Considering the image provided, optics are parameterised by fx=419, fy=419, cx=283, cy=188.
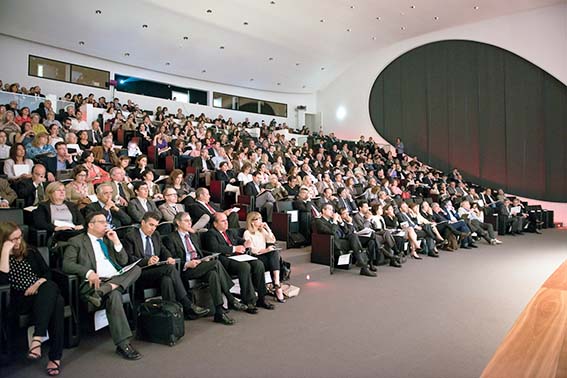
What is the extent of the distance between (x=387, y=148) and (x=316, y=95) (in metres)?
4.16

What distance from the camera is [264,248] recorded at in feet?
13.6

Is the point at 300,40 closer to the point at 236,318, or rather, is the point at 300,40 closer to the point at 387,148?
the point at 387,148

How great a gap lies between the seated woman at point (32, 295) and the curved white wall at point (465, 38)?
1272 cm

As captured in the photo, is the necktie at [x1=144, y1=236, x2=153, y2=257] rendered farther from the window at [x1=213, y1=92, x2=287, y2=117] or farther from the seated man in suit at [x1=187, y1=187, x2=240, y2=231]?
the window at [x1=213, y1=92, x2=287, y2=117]

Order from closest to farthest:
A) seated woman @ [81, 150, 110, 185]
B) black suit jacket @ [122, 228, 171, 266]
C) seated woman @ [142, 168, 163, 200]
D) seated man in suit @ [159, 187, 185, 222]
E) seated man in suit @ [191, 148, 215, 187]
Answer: black suit jacket @ [122, 228, 171, 266], seated man in suit @ [159, 187, 185, 222], seated woman @ [81, 150, 110, 185], seated woman @ [142, 168, 163, 200], seated man in suit @ [191, 148, 215, 187]

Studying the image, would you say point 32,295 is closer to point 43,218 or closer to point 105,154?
point 43,218

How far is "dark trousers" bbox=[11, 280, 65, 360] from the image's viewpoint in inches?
93.4

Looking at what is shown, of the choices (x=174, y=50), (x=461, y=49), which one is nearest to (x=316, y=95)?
(x=461, y=49)

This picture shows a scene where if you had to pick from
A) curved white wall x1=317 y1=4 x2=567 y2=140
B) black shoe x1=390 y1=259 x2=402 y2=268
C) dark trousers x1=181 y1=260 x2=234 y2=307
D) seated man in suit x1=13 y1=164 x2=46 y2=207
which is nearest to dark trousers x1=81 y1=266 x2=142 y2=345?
dark trousers x1=181 y1=260 x2=234 y2=307

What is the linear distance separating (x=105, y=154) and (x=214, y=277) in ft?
11.7

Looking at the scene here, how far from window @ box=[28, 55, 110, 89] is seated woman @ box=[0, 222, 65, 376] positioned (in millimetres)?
9255

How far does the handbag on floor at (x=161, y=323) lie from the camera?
278cm

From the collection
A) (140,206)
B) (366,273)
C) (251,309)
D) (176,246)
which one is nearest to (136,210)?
(140,206)

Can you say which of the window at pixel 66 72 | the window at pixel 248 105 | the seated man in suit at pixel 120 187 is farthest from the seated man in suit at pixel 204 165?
the window at pixel 248 105
